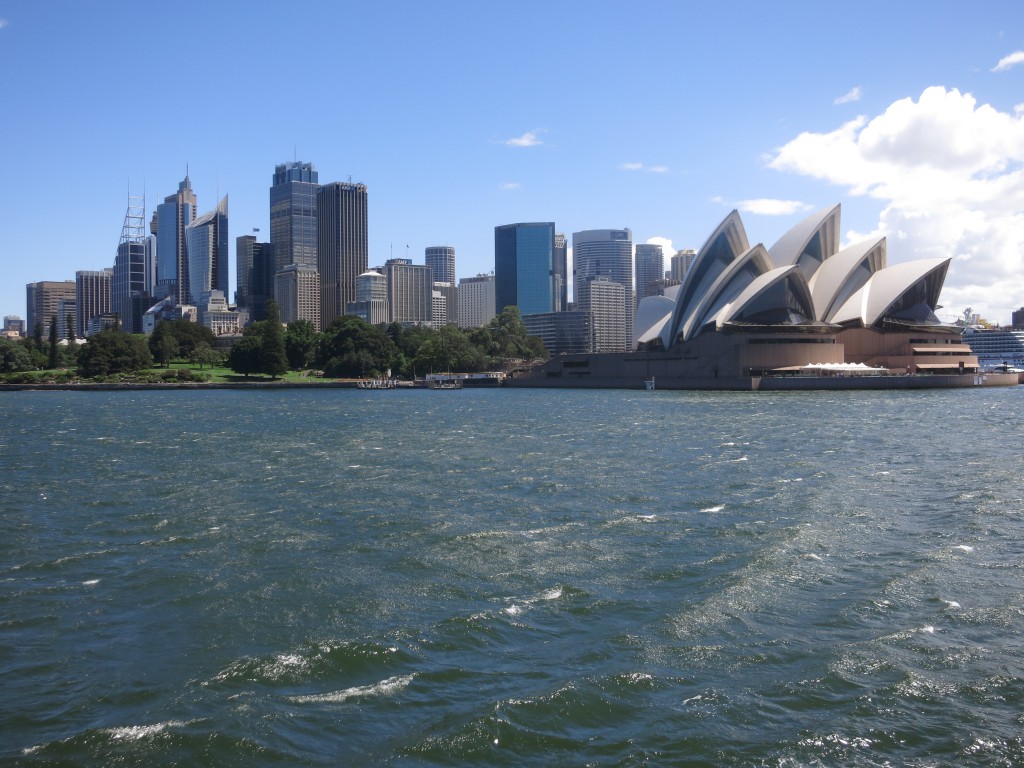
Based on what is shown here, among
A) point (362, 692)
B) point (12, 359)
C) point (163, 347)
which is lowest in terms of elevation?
point (362, 692)

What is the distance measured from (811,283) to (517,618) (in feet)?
A: 264

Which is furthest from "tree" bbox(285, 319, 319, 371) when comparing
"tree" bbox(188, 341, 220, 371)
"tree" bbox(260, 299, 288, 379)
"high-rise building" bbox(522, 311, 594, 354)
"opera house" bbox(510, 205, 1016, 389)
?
"high-rise building" bbox(522, 311, 594, 354)

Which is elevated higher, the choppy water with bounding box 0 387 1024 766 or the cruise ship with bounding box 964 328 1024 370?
the cruise ship with bounding box 964 328 1024 370

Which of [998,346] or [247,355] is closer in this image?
[247,355]

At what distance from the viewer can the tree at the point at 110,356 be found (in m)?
109

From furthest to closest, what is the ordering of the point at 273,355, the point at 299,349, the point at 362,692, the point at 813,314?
the point at 299,349
the point at 273,355
the point at 813,314
the point at 362,692

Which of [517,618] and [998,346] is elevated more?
[998,346]

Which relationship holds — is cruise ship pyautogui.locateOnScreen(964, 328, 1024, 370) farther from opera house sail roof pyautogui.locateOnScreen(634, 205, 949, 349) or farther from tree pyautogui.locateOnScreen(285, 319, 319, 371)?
tree pyautogui.locateOnScreen(285, 319, 319, 371)

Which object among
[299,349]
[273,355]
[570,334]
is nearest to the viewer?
[273,355]

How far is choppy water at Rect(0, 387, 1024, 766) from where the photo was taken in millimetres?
7652

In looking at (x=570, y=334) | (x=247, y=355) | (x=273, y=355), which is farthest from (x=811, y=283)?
(x=570, y=334)

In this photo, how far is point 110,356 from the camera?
110188 millimetres

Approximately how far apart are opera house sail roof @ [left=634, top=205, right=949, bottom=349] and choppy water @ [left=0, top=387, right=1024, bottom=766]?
61155 mm

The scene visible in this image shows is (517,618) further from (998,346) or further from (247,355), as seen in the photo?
(998,346)
